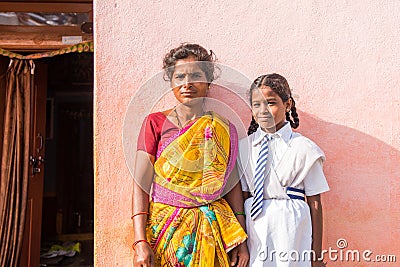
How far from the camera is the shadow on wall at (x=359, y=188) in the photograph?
308cm

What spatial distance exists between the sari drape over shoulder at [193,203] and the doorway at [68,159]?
414cm

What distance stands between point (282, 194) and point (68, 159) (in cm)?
547

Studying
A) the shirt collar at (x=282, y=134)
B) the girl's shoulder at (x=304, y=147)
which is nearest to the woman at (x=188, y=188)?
the shirt collar at (x=282, y=134)

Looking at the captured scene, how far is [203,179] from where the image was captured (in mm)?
2441

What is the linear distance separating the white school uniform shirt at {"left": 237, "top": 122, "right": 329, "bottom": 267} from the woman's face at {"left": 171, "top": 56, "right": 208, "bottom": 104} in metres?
0.37

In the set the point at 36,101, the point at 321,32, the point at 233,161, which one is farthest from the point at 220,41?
the point at 36,101

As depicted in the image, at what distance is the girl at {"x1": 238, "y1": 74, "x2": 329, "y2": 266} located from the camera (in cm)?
244

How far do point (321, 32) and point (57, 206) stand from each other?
Result: 5.15 m

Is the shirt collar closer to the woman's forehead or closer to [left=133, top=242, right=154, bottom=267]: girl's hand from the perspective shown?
the woman's forehead

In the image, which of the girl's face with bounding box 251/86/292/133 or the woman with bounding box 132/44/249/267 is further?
the girl's face with bounding box 251/86/292/133

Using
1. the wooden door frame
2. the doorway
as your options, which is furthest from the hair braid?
the doorway

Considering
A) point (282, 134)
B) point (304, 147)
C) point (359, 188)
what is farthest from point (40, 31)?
point (359, 188)

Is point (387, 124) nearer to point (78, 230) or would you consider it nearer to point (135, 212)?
point (135, 212)

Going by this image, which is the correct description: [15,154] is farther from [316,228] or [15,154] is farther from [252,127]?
[316,228]
